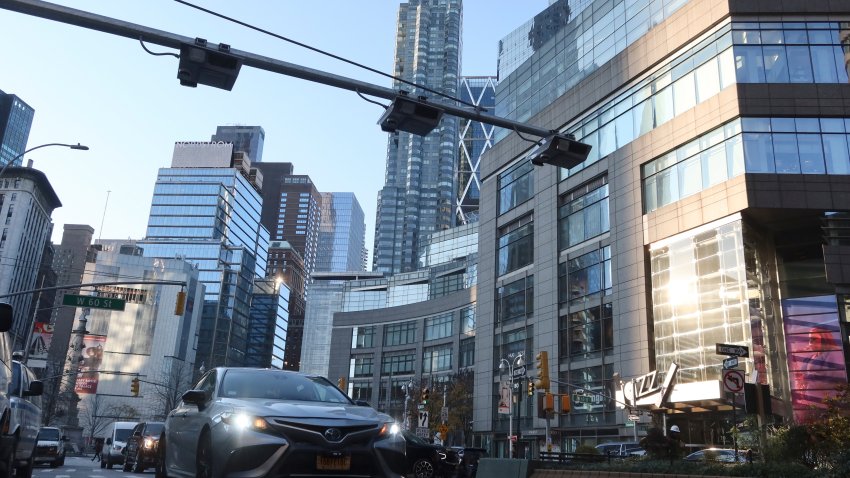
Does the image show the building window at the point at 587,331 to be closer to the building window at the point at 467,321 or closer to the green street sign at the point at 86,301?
the green street sign at the point at 86,301

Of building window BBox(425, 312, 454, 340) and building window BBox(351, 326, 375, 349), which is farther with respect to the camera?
building window BBox(351, 326, 375, 349)

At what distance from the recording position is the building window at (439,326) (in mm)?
96250

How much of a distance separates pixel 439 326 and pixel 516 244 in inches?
1675

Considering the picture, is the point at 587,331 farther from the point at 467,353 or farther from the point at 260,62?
the point at 467,353

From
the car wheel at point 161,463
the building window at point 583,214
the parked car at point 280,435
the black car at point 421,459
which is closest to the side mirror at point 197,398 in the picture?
the parked car at point 280,435

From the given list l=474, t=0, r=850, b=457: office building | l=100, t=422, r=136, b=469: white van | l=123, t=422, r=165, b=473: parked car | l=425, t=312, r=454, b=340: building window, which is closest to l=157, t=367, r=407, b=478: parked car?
l=123, t=422, r=165, b=473: parked car

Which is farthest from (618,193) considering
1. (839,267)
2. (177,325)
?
(177,325)

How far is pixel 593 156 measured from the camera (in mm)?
48906

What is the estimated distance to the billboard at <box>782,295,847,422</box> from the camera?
3650 cm

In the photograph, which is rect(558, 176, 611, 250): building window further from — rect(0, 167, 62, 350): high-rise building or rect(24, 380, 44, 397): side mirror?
rect(0, 167, 62, 350): high-rise building

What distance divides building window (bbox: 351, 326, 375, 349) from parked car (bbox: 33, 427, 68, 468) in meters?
79.6

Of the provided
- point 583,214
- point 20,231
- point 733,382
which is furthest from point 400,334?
point 733,382

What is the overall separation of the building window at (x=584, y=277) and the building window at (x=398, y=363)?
53.2m

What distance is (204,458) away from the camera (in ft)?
26.2
